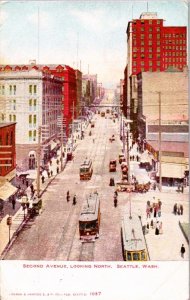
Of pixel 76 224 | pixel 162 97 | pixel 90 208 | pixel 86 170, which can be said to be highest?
pixel 162 97

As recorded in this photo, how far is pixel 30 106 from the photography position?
5.68 m

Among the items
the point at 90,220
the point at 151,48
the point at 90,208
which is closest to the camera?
the point at 90,220

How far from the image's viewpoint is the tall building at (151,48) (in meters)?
5.56

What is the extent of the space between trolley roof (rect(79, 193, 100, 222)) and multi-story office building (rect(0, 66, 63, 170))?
75 cm

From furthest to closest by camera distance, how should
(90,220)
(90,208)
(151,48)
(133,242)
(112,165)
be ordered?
(151,48)
(112,165)
(90,208)
(90,220)
(133,242)

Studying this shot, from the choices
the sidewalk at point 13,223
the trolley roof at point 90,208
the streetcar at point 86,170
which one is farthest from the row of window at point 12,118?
the trolley roof at point 90,208

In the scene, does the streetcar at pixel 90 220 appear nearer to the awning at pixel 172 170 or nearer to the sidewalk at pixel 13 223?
the sidewalk at pixel 13 223

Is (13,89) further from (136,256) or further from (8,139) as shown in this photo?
(136,256)

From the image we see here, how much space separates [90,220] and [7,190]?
1040 millimetres

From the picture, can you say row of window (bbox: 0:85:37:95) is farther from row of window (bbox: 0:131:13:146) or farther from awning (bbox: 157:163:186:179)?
awning (bbox: 157:163:186:179)

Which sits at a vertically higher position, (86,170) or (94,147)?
(94,147)

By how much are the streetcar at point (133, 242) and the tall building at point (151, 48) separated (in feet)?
4.50

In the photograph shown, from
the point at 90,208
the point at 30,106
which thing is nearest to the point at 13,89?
the point at 30,106
